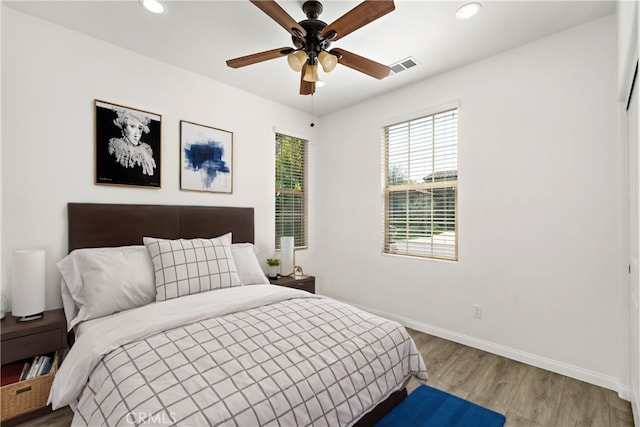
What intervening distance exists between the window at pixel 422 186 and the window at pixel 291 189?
1234 mm

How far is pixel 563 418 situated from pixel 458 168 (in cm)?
211

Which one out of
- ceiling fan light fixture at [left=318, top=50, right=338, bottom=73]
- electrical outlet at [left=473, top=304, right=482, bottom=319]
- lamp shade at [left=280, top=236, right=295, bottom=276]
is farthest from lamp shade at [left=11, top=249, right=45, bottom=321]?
electrical outlet at [left=473, top=304, right=482, bottom=319]

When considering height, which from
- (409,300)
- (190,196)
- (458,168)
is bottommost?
(409,300)

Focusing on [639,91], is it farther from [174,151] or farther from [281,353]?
[174,151]

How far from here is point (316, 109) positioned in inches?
167

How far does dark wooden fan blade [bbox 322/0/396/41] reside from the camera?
1.63m

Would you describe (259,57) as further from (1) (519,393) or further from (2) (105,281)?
(1) (519,393)

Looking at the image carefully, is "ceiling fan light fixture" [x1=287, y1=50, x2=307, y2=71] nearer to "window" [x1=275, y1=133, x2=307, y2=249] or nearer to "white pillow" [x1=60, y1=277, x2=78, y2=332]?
"window" [x1=275, y1=133, x2=307, y2=249]

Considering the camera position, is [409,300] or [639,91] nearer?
[639,91]

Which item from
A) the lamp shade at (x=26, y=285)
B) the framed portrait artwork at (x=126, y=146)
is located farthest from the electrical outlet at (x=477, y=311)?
the lamp shade at (x=26, y=285)

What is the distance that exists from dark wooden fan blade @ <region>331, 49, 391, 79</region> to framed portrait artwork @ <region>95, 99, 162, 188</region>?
73.6 inches

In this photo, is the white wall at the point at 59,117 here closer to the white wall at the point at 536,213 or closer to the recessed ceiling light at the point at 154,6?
the recessed ceiling light at the point at 154,6

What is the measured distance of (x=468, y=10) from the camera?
2174mm

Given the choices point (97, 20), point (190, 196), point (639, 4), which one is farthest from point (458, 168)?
point (97, 20)
